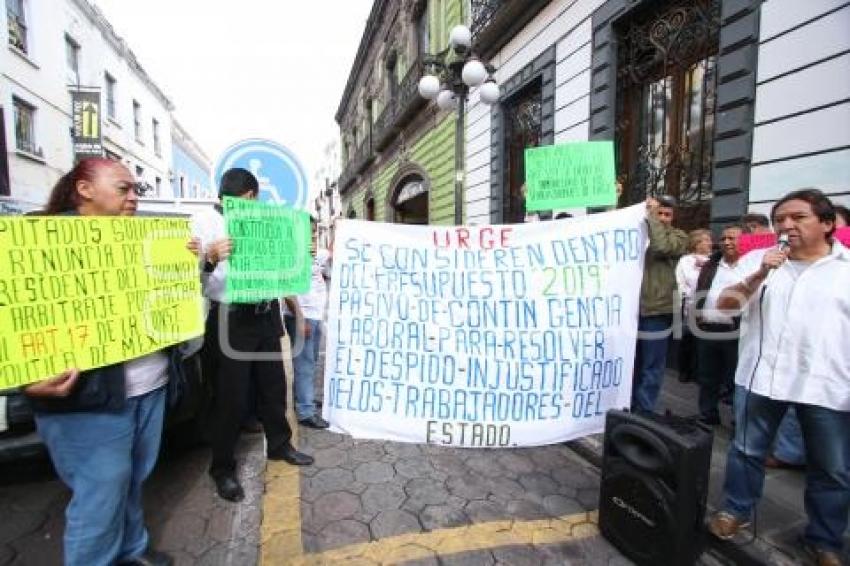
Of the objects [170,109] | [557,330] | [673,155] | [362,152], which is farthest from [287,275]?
[170,109]

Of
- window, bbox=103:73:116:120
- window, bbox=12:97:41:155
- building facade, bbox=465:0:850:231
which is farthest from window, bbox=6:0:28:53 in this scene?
building facade, bbox=465:0:850:231

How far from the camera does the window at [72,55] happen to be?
16.4 m

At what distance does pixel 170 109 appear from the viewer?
2741 cm

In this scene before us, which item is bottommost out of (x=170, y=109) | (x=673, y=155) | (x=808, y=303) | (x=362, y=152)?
(x=808, y=303)

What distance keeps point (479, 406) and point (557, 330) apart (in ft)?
Result: 2.21

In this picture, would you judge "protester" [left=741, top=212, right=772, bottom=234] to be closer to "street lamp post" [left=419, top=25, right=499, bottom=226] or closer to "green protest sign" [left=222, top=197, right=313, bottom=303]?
"street lamp post" [left=419, top=25, right=499, bottom=226]

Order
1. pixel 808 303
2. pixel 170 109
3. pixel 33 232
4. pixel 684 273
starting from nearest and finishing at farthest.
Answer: pixel 33 232, pixel 808 303, pixel 684 273, pixel 170 109

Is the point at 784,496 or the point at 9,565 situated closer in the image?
the point at 9,565

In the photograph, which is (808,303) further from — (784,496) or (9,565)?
(9,565)

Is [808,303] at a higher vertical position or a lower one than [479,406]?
higher

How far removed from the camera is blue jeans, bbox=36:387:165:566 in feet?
6.08

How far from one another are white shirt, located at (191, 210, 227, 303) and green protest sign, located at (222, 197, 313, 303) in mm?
88

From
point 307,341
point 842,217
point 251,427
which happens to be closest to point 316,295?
point 307,341

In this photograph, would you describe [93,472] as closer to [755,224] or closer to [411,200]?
[755,224]
